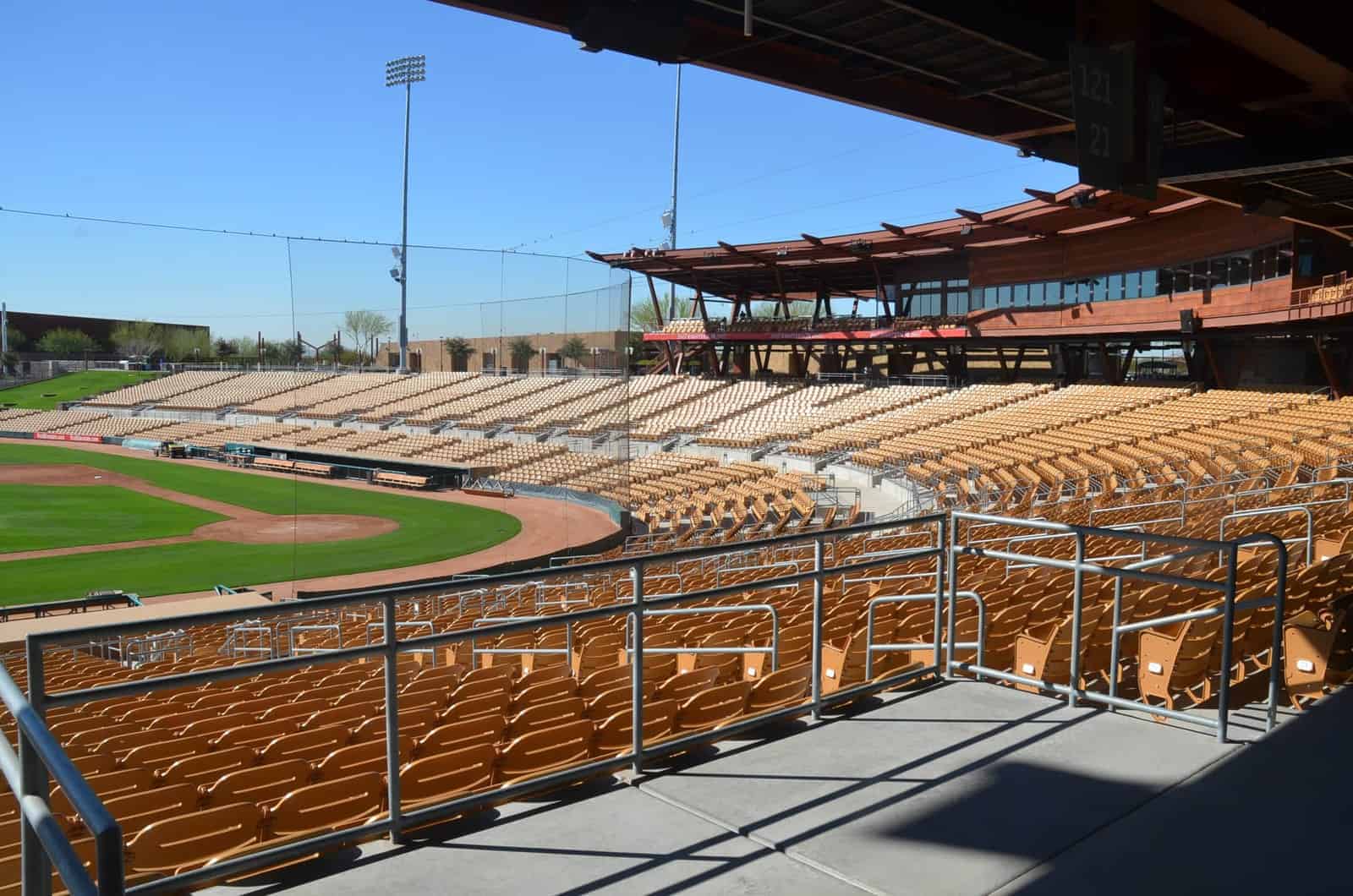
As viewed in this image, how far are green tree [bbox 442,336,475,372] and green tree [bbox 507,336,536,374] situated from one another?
4.17ft

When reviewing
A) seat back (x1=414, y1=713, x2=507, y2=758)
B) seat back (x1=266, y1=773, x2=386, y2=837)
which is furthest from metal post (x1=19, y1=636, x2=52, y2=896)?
seat back (x1=414, y1=713, x2=507, y2=758)

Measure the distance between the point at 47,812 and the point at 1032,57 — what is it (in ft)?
27.8

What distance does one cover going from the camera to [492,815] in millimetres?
4168

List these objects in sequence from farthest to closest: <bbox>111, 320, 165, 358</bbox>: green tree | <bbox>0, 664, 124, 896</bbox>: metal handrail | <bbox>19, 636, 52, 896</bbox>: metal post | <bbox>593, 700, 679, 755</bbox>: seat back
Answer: <bbox>111, 320, 165, 358</bbox>: green tree, <bbox>593, 700, 679, 755</bbox>: seat back, <bbox>19, 636, 52, 896</bbox>: metal post, <bbox>0, 664, 124, 896</bbox>: metal handrail

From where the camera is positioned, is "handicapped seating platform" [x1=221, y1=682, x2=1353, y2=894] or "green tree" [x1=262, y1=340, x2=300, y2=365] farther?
"green tree" [x1=262, y1=340, x2=300, y2=365]

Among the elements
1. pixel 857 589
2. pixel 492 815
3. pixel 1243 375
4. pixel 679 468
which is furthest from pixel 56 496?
pixel 1243 375

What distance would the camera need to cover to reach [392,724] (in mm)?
3996

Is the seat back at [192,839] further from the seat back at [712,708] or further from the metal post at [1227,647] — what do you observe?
the metal post at [1227,647]

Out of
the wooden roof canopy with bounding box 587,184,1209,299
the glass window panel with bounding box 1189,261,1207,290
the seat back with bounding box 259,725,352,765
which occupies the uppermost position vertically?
the wooden roof canopy with bounding box 587,184,1209,299

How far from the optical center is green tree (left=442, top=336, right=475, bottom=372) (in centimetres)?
2717

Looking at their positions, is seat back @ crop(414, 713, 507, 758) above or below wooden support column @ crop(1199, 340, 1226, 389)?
below

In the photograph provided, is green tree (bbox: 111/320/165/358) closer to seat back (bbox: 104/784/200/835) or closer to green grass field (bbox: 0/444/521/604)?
green grass field (bbox: 0/444/521/604)

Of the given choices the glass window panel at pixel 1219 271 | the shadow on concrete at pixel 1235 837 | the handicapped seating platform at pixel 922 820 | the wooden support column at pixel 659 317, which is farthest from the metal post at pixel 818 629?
the wooden support column at pixel 659 317

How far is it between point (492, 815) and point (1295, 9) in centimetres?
816
